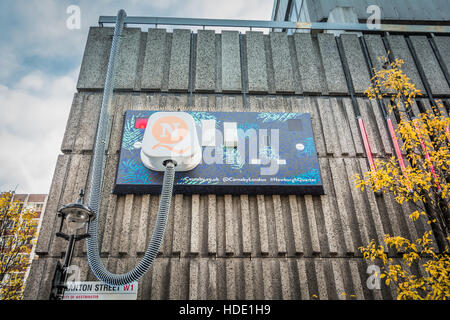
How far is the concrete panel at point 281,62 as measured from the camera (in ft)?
20.1

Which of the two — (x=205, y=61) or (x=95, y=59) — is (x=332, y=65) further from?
(x=95, y=59)

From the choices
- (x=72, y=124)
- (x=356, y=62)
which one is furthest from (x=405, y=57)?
(x=72, y=124)

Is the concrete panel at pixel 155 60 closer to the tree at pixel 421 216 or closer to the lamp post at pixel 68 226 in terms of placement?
the lamp post at pixel 68 226

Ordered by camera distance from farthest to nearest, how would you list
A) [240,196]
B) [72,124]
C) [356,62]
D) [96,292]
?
[356,62]
[72,124]
[240,196]
[96,292]

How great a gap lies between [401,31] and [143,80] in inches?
240

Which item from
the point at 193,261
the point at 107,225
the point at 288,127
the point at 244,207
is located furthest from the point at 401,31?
the point at 107,225

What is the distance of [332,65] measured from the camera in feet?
21.1

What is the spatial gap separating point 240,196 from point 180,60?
3.20 metres

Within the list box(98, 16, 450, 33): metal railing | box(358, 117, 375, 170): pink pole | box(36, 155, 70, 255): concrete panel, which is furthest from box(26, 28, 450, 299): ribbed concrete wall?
box(98, 16, 450, 33): metal railing

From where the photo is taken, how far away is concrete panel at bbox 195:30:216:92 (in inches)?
237

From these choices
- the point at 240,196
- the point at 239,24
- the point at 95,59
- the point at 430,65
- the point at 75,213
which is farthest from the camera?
the point at 239,24

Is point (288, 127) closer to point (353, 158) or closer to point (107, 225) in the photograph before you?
point (353, 158)
